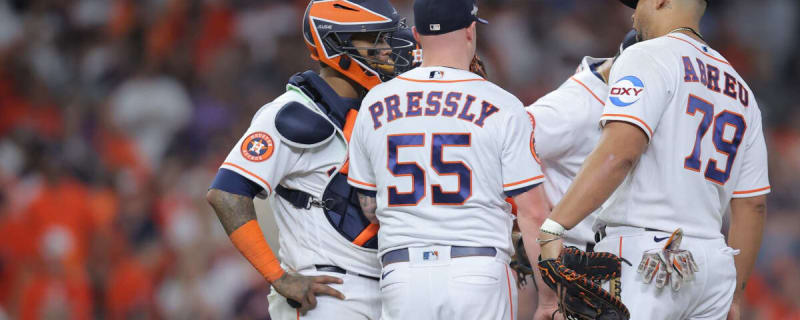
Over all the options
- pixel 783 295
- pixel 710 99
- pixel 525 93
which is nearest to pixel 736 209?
pixel 710 99

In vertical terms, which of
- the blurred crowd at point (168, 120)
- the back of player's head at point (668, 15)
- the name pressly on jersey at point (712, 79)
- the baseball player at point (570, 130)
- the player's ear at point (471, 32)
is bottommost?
the blurred crowd at point (168, 120)

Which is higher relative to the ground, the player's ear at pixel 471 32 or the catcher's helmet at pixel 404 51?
the player's ear at pixel 471 32

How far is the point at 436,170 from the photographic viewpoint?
11.8 feet

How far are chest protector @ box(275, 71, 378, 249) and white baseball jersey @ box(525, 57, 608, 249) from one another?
2.63ft

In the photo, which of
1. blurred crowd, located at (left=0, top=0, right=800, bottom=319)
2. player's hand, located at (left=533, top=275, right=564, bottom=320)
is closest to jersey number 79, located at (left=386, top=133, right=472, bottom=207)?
player's hand, located at (left=533, top=275, right=564, bottom=320)

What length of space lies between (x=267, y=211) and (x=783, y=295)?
180 inches

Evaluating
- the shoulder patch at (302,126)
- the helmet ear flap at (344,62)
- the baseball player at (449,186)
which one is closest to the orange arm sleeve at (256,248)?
the shoulder patch at (302,126)

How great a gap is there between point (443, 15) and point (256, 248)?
1198mm

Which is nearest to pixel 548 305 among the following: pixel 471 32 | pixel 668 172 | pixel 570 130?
pixel 570 130

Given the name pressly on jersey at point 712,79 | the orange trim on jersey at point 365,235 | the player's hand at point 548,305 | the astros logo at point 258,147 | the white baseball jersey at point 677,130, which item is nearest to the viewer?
the white baseball jersey at point 677,130

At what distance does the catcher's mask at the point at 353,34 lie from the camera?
4.12 meters

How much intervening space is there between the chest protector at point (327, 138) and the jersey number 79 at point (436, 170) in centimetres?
43

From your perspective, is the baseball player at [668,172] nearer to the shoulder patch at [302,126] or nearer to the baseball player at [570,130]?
the baseball player at [570,130]

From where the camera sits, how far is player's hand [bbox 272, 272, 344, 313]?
155 inches
